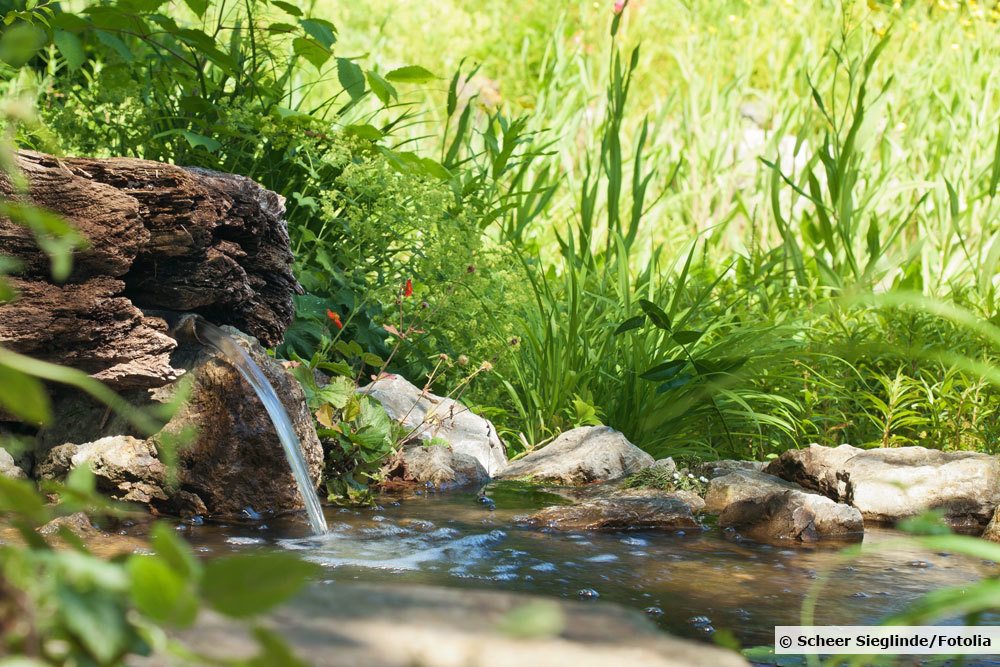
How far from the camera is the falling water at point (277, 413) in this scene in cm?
329

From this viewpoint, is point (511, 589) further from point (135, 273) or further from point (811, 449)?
point (811, 449)

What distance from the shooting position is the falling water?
3.29 meters

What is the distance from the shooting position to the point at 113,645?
80cm

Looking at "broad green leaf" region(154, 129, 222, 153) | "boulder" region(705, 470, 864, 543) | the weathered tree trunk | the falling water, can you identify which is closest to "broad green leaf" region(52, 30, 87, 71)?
"broad green leaf" region(154, 129, 222, 153)

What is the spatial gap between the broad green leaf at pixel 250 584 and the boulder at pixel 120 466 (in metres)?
2.58

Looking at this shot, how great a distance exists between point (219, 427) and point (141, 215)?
28.9 inches

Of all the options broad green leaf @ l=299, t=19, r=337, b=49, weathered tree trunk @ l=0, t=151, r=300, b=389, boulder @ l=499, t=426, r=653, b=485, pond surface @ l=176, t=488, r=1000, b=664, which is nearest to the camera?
pond surface @ l=176, t=488, r=1000, b=664

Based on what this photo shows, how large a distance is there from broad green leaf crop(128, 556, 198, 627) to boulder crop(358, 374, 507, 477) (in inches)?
135

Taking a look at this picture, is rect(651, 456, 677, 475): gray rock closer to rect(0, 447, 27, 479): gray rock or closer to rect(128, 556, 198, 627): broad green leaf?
rect(0, 447, 27, 479): gray rock

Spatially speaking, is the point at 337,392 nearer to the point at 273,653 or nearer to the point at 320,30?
the point at 320,30

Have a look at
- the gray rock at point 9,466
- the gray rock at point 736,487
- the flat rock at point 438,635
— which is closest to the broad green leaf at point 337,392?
the gray rock at point 9,466

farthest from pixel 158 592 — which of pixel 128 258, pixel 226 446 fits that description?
pixel 226 446

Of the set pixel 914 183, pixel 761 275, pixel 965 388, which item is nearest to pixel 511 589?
pixel 965 388

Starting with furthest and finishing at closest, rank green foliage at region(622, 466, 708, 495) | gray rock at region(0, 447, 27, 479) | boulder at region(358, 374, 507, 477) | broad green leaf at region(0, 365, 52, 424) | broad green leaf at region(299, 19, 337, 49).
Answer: boulder at region(358, 374, 507, 477) → green foliage at region(622, 466, 708, 495) → broad green leaf at region(299, 19, 337, 49) → gray rock at region(0, 447, 27, 479) → broad green leaf at region(0, 365, 52, 424)
